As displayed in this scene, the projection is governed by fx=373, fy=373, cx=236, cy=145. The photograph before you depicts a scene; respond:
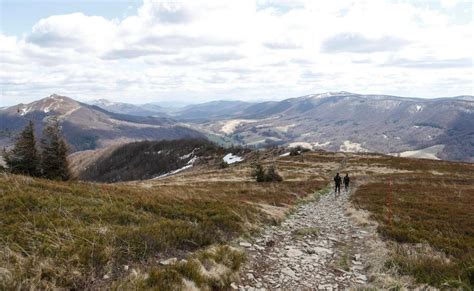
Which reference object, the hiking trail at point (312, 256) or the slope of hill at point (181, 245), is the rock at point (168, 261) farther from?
the hiking trail at point (312, 256)

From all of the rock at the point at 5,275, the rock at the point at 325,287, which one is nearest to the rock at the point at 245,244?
the rock at the point at 325,287

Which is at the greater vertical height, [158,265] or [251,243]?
[158,265]

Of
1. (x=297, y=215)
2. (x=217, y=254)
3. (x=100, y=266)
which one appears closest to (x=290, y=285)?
(x=217, y=254)

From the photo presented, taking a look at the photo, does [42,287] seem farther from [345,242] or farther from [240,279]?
[345,242]

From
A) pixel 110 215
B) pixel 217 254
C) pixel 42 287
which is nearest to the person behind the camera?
pixel 42 287

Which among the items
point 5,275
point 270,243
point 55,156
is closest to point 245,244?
point 270,243

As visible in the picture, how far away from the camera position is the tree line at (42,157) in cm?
3431

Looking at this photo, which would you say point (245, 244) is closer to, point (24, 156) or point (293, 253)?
point (293, 253)

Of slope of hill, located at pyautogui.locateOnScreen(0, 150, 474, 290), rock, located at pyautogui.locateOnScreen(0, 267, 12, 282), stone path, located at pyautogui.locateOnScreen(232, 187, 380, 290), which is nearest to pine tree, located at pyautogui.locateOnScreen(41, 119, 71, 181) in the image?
slope of hill, located at pyautogui.locateOnScreen(0, 150, 474, 290)

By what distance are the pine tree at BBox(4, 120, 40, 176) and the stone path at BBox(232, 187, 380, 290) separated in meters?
26.7

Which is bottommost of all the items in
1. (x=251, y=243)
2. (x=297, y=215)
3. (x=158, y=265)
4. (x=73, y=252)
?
(x=297, y=215)

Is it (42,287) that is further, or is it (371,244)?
(371,244)

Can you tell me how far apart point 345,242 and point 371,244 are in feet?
3.57

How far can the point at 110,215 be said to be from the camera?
13.2m
